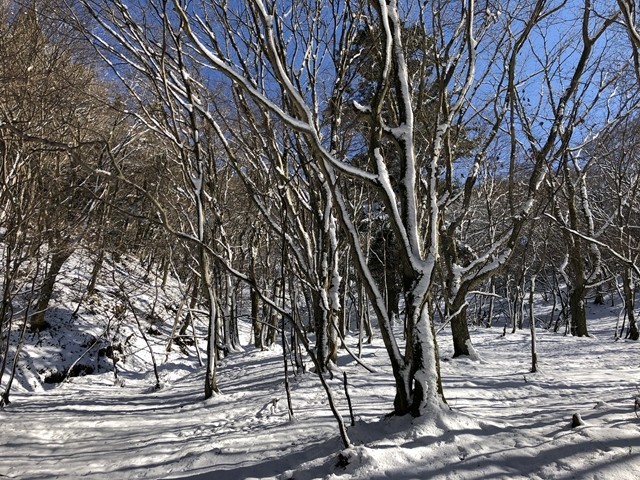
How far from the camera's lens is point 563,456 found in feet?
8.47

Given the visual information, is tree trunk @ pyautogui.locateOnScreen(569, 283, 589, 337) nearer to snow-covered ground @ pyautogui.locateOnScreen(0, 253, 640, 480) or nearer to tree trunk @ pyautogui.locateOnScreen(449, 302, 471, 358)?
snow-covered ground @ pyautogui.locateOnScreen(0, 253, 640, 480)

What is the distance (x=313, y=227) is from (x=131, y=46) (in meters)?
3.94

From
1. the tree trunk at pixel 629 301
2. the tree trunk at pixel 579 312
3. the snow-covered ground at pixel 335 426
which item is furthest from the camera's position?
the tree trunk at pixel 579 312

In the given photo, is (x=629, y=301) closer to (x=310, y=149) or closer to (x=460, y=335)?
(x=460, y=335)

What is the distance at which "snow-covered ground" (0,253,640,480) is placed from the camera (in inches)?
104

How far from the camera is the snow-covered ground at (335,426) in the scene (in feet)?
8.63

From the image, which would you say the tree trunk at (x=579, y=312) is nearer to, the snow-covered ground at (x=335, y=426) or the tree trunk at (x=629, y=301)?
the tree trunk at (x=629, y=301)

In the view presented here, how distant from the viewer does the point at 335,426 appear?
3852mm

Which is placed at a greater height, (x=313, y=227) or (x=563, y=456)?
(x=313, y=227)

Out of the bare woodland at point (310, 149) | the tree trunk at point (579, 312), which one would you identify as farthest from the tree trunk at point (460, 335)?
the tree trunk at point (579, 312)

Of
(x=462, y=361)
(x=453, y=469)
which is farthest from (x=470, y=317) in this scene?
(x=453, y=469)

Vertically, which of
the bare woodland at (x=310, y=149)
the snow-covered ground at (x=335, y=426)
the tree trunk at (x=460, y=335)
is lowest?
the snow-covered ground at (x=335, y=426)

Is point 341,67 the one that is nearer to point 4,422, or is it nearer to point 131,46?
point 131,46

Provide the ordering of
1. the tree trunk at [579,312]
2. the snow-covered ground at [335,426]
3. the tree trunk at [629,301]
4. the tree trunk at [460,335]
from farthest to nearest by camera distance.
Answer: the tree trunk at [579,312] < the tree trunk at [629,301] < the tree trunk at [460,335] < the snow-covered ground at [335,426]
